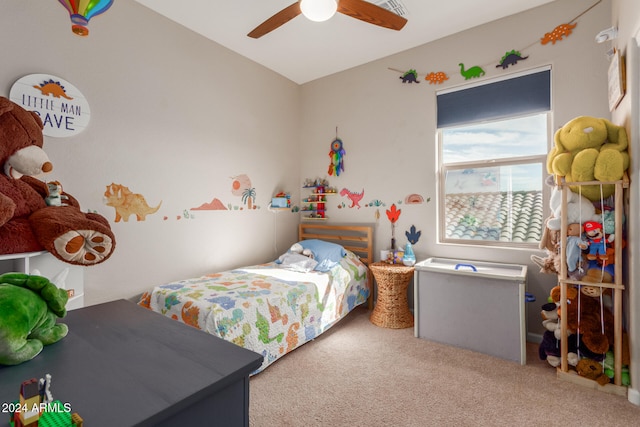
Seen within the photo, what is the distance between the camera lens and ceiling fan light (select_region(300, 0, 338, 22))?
68.7 inches

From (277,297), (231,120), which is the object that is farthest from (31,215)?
(231,120)

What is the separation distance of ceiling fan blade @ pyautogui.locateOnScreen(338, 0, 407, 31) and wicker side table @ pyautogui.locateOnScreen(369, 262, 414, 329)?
2.00m

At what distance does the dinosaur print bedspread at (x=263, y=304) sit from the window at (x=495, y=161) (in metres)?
1.29

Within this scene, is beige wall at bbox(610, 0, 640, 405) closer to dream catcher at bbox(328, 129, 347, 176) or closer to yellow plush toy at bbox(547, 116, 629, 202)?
yellow plush toy at bbox(547, 116, 629, 202)

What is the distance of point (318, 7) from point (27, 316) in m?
1.84

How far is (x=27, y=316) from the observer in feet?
2.20

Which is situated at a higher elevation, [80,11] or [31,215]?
[80,11]

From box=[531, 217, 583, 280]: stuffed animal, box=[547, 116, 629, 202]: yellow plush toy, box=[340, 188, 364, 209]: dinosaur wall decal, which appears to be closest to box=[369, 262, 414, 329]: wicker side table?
box=[340, 188, 364, 209]: dinosaur wall decal

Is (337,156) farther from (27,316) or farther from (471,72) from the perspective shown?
(27,316)

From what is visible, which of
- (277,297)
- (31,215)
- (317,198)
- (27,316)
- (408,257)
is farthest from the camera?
(317,198)

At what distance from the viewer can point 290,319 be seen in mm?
2387

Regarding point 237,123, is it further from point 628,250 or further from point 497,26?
point 628,250

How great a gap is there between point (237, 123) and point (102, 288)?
1963 mm

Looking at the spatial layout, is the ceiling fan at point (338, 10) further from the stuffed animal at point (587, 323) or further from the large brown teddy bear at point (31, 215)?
the stuffed animal at point (587, 323)
